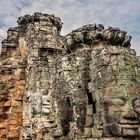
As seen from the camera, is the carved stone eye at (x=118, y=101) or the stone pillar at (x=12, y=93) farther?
the stone pillar at (x=12, y=93)

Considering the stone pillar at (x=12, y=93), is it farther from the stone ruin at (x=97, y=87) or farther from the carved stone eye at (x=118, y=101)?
the carved stone eye at (x=118, y=101)

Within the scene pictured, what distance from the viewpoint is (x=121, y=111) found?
4.30 meters

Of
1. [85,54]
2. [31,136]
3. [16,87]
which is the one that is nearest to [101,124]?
[85,54]

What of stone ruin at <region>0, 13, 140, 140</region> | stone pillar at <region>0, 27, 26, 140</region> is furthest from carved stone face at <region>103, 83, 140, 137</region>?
stone pillar at <region>0, 27, 26, 140</region>

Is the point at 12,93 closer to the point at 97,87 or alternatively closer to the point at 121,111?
the point at 97,87

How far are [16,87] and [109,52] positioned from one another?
11.7 m

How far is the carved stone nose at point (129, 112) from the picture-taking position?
4.27 metres

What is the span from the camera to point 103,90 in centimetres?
448

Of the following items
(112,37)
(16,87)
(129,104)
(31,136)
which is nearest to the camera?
(129,104)

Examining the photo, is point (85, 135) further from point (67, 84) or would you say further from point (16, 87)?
point (16, 87)

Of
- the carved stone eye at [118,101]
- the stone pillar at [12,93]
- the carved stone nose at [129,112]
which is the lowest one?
the carved stone nose at [129,112]

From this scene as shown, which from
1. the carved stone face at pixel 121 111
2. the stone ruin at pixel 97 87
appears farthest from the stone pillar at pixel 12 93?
the carved stone face at pixel 121 111

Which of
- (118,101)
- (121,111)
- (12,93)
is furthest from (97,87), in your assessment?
(12,93)

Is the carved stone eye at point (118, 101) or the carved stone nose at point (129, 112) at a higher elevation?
the carved stone eye at point (118, 101)
